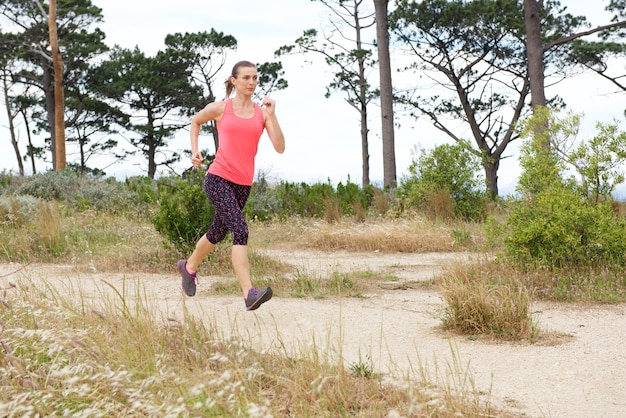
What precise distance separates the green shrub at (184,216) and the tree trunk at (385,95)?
10469 millimetres

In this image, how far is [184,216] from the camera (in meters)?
9.05

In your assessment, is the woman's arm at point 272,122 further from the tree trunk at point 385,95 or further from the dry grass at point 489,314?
the tree trunk at point 385,95

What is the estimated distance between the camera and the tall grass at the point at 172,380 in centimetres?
311

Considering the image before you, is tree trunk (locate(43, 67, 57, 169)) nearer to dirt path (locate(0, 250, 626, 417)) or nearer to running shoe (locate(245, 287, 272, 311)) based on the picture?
dirt path (locate(0, 250, 626, 417))

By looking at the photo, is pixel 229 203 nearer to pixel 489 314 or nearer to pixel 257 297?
pixel 257 297

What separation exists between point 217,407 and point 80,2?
30816mm

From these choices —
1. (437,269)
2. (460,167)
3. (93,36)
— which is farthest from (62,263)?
(93,36)

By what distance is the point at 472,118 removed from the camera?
27.1 meters

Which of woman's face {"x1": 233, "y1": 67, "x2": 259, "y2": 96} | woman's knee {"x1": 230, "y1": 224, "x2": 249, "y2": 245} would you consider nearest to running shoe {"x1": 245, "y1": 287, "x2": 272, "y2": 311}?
woman's knee {"x1": 230, "y1": 224, "x2": 249, "y2": 245}

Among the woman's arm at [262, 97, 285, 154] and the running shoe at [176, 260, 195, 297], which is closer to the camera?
the woman's arm at [262, 97, 285, 154]

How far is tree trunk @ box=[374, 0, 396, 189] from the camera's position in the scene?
19062mm

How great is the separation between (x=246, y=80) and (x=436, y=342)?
2517 mm

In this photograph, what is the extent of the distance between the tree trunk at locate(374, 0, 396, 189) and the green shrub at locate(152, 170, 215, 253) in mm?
10469

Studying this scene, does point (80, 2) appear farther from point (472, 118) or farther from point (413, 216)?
point (413, 216)
